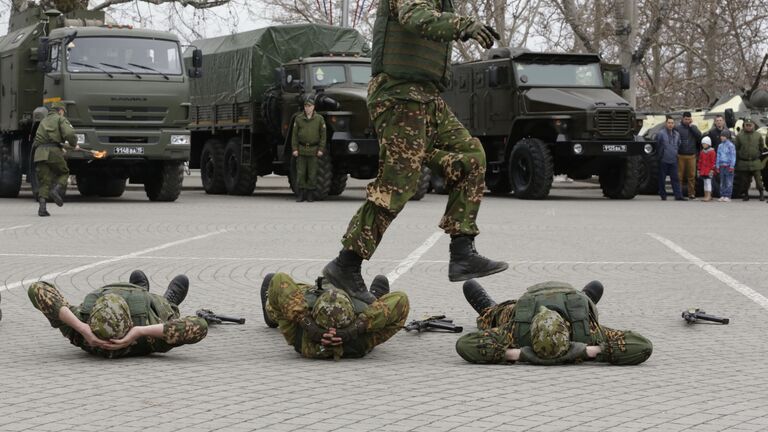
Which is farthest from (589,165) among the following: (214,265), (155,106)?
(214,265)

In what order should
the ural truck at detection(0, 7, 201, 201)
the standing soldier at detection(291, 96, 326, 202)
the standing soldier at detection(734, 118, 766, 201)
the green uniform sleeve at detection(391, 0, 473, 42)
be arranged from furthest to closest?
the standing soldier at detection(734, 118, 766, 201)
the standing soldier at detection(291, 96, 326, 202)
the ural truck at detection(0, 7, 201, 201)
the green uniform sleeve at detection(391, 0, 473, 42)

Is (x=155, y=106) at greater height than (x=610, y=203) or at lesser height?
greater

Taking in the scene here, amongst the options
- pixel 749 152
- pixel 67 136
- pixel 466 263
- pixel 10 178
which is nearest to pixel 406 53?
pixel 466 263

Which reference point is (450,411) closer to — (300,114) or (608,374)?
(608,374)

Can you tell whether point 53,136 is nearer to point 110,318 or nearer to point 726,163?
point 726,163

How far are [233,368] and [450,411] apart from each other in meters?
1.44

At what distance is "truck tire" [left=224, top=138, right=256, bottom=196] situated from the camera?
2951 cm

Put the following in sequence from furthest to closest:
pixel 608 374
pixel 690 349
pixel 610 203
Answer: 1. pixel 610 203
2. pixel 690 349
3. pixel 608 374

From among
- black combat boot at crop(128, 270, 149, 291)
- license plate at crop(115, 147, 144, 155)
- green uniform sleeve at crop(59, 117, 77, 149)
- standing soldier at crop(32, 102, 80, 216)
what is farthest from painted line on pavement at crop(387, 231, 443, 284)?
license plate at crop(115, 147, 144, 155)

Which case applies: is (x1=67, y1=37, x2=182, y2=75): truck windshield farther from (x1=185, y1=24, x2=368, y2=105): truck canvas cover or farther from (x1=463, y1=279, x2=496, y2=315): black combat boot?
(x1=463, y1=279, x2=496, y2=315): black combat boot

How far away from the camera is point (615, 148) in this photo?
27703 millimetres

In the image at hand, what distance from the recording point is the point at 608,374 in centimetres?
663

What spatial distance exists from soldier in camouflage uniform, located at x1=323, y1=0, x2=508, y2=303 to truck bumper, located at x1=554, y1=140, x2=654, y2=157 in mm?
20003

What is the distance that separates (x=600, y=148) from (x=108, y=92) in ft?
29.7
